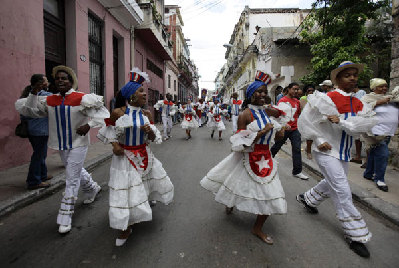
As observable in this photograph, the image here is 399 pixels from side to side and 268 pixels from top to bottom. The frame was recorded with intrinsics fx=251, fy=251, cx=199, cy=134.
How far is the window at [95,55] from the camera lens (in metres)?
10.0

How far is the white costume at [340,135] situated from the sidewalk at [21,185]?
4.12 metres

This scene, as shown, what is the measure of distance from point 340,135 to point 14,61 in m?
6.77

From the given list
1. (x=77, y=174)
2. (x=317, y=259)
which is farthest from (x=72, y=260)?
(x=317, y=259)

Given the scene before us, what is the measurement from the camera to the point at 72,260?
241 cm

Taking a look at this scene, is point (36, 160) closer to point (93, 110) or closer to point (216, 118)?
point (93, 110)

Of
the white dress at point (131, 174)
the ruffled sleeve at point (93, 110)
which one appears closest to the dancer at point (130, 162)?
the white dress at point (131, 174)

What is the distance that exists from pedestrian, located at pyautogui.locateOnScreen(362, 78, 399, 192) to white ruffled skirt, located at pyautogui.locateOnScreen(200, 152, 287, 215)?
110 inches

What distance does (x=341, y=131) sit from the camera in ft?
9.61

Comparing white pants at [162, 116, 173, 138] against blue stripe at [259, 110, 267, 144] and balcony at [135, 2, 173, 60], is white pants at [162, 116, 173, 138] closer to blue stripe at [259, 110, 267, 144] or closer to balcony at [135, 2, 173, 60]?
balcony at [135, 2, 173, 60]

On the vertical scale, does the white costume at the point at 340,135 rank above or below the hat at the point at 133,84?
below

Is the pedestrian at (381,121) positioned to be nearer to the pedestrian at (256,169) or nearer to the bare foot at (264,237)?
the pedestrian at (256,169)

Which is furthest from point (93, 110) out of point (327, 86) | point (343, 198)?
point (327, 86)

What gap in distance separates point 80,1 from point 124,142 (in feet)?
27.0

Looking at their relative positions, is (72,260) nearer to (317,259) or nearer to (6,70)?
(317,259)
